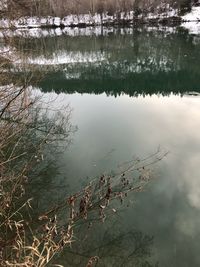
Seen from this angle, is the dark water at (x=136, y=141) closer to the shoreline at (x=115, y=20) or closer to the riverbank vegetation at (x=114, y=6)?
A: the shoreline at (x=115, y=20)

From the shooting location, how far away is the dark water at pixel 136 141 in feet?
26.2

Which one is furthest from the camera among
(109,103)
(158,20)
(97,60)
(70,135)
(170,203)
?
(158,20)

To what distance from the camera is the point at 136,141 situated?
13.3m

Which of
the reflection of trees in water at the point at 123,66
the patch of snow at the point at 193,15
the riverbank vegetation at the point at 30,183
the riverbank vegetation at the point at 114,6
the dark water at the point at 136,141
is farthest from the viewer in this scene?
the riverbank vegetation at the point at 114,6

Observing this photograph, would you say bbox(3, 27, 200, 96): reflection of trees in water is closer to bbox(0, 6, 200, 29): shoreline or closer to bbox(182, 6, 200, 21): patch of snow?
bbox(0, 6, 200, 29): shoreline

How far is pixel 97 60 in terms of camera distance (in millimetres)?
28531

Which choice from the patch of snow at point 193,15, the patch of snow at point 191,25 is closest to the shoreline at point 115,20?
the patch of snow at point 193,15

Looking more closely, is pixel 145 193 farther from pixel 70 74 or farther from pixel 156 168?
pixel 70 74

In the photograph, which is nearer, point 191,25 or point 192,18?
point 191,25

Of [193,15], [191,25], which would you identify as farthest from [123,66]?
[193,15]

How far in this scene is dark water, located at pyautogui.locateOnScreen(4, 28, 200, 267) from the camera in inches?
314

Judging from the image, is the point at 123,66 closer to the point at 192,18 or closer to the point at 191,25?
the point at 191,25

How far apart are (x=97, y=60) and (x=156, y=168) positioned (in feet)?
60.9

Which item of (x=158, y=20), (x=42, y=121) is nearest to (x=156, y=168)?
(x=42, y=121)
